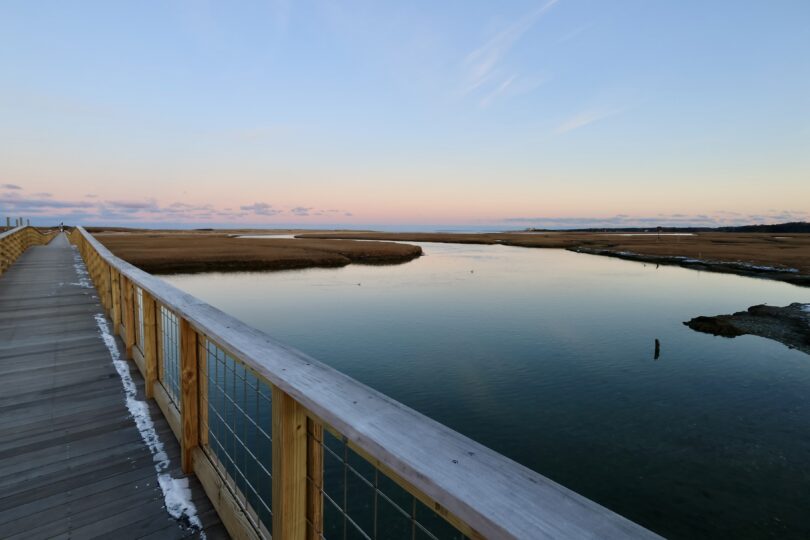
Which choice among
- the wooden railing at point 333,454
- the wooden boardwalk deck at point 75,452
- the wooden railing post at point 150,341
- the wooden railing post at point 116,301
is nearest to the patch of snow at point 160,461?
the wooden boardwalk deck at point 75,452

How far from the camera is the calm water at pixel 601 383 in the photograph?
8.38m

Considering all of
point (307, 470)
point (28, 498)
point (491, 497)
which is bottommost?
point (28, 498)

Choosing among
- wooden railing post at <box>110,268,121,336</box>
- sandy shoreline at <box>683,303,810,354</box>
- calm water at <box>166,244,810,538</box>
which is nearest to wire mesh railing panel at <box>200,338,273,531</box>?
wooden railing post at <box>110,268,121,336</box>

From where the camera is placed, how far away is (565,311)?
2406 cm

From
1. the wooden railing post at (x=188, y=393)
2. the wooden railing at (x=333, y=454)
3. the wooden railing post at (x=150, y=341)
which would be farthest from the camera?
the wooden railing post at (x=150, y=341)

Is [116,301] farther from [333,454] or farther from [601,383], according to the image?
[601,383]

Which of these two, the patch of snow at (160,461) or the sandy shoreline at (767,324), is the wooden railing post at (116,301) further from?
the sandy shoreline at (767,324)

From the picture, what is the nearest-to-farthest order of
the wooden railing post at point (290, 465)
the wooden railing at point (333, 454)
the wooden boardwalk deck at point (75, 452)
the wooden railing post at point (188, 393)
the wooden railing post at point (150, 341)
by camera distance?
the wooden railing at point (333, 454) → the wooden railing post at point (290, 465) → the wooden boardwalk deck at point (75, 452) → the wooden railing post at point (188, 393) → the wooden railing post at point (150, 341)

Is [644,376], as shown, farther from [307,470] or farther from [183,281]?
[183,281]

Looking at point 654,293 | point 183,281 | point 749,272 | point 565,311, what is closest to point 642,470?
point 565,311

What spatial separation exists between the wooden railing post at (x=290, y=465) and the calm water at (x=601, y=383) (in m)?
7.97

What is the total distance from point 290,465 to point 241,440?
428cm

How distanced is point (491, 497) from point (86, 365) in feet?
24.5

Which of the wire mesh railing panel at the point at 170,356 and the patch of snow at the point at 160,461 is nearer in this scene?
the patch of snow at the point at 160,461
